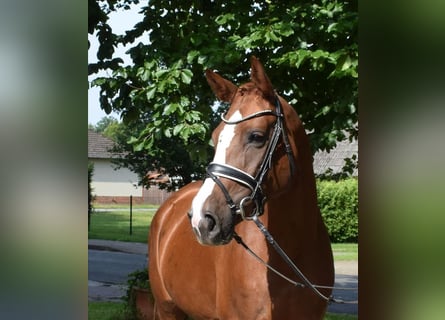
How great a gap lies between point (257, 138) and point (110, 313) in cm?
520

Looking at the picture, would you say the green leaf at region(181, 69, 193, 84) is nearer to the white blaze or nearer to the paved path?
the white blaze

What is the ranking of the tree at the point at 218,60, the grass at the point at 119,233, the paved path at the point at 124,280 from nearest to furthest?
the tree at the point at 218,60
the grass at the point at 119,233
the paved path at the point at 124,280

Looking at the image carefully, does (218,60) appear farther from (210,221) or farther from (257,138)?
(210,221)

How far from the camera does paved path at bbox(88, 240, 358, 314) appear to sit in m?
8.39

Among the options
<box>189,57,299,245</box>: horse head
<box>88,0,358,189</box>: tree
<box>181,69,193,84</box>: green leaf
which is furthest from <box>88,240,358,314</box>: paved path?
<box>189,57,299,245</box>: horse head

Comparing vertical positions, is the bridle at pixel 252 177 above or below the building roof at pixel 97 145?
below

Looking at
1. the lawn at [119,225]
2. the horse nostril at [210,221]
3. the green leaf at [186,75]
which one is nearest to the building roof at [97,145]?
the lawn at [119,225]

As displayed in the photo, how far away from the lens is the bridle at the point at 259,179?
2.29 m

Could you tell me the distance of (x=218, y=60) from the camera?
3.91 metres

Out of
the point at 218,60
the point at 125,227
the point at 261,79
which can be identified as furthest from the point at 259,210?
the point at 125,227

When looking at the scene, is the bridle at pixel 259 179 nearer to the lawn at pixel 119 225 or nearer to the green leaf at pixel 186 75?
the green leaf at pixel 186 75
